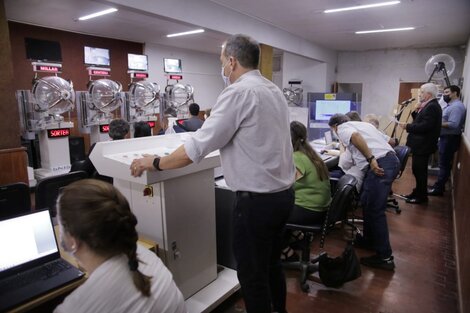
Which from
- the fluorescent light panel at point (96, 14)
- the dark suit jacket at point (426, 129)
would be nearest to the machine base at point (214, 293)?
the dark suit jacket at point (426, 129)

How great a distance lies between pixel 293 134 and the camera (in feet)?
8.29

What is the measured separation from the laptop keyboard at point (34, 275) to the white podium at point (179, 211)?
Answer: 52 cm

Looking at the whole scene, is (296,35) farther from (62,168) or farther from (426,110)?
(62,168)

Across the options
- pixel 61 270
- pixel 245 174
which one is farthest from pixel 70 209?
pixel 245 174

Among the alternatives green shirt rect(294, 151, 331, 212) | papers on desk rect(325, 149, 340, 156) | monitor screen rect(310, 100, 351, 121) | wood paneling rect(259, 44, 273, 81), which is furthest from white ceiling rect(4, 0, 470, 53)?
green shirt rect(294, 151, 331, 212)

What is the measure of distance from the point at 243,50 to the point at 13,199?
146 cm

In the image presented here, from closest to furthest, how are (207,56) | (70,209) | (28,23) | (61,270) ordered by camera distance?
(70,209), (61,270), (28,23), (207,56)

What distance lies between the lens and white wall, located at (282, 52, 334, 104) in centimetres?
938

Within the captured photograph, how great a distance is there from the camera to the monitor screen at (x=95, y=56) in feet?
18.2

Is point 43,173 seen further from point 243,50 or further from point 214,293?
point 243,50

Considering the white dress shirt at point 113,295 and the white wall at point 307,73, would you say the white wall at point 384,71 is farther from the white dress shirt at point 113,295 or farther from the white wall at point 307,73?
the white dress shirt at point 113,295

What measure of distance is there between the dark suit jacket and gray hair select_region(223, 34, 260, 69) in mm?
3651

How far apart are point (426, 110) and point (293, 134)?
2831 millimetres

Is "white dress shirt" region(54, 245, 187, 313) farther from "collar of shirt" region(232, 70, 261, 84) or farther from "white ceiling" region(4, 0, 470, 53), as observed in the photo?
"white ceiling" region(4, 0, 470, 53)
